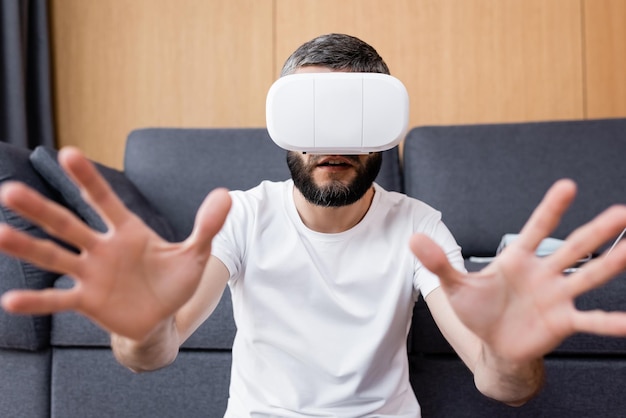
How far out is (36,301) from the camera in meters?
0.60

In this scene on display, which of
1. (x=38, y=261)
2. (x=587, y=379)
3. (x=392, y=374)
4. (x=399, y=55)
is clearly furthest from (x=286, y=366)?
(x=399, y=55)

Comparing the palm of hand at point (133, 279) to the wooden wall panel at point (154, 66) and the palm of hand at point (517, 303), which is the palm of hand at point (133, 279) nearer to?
the palm of hand at point (517, 303)

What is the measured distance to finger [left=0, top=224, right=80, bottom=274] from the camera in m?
0.59

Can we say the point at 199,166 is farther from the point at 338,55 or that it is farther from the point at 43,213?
the point at 43,213

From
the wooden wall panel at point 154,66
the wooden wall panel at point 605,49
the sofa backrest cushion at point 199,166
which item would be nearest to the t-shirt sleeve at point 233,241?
the sofa backrest cushion at point 199,166

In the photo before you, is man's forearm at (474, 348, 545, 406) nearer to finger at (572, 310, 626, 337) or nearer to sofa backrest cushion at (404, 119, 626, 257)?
finger at (572, 310, 626, 337)

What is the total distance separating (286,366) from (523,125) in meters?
1.33

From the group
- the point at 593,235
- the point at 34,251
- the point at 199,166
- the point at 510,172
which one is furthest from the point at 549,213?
the point at 199,166

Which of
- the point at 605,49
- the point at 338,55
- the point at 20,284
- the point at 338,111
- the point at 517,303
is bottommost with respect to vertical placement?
the point at 20,284

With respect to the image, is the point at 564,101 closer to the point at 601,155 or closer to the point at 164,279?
the point at 601,155

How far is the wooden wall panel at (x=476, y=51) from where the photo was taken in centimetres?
233

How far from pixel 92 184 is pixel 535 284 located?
1.58 feet

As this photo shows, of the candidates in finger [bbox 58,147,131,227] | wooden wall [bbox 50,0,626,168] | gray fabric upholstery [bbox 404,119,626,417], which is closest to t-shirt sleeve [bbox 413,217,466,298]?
finger [bbox 58,147,131,227]

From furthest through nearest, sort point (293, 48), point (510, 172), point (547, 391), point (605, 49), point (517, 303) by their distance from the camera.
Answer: point (293, 48) → point (605, 49) → point (510, 172) → point (547, 391) → point (517, 303)
